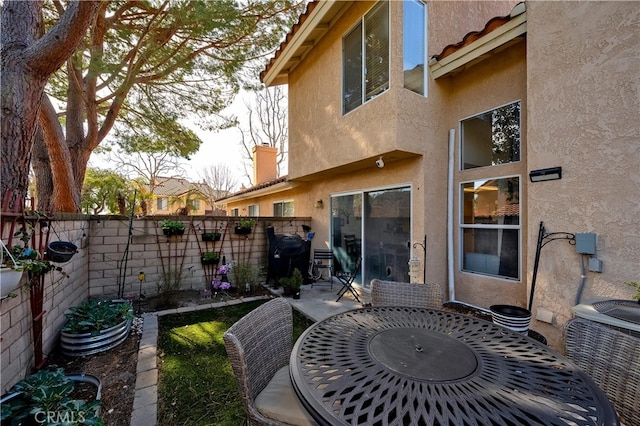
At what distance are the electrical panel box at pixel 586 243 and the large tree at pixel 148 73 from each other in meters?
5.85

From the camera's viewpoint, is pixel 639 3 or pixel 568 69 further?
pixel 568 69

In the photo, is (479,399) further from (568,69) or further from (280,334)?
(568,69)

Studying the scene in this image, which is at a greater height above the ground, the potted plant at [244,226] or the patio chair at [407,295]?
the potted plant at [244,226]

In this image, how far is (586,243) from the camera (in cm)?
270

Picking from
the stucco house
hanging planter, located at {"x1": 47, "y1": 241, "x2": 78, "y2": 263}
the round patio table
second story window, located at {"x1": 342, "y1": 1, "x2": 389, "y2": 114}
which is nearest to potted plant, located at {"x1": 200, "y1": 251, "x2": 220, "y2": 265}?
the stucco house

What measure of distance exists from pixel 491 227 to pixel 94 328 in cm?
534

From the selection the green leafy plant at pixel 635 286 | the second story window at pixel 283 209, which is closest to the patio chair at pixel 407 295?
the green leafy plant at pixel 635 286

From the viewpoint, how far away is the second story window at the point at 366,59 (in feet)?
14.3

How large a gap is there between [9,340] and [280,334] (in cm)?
215

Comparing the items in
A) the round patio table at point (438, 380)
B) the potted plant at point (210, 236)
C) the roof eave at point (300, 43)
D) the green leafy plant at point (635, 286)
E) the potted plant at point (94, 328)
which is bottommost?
the potted plant at point (94, 328)

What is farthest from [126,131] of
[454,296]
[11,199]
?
[454,296]

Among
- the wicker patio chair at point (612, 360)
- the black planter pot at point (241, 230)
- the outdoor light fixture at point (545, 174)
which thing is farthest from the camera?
the black planter pot at point (241, 230)

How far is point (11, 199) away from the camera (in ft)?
6.82

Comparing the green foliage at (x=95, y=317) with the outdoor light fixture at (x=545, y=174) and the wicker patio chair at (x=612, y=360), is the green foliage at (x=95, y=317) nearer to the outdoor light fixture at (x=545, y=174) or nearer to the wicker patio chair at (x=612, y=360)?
the wicker patio chair at (x=612, y=360)
